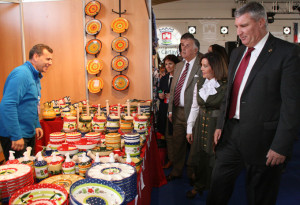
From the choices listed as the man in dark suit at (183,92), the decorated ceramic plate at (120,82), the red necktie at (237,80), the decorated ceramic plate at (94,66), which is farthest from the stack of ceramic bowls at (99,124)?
the decorated ceramic plate at (94,66)

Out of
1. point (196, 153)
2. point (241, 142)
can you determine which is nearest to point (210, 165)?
point (196, 153)

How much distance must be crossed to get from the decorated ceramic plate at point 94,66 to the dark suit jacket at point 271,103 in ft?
9.96

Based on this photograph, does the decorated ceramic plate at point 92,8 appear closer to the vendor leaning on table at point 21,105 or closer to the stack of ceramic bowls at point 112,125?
the vendor leaning on table at point 21,105

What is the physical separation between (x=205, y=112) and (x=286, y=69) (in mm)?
1033

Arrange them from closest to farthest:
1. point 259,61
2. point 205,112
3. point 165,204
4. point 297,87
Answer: point 297,87 < point 259,61 < point 205,112 < point 165,204

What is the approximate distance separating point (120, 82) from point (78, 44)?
100 cm

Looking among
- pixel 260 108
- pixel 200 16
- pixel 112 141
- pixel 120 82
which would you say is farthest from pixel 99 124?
pixel 200 16

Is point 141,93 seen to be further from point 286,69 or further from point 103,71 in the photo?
point 286,69

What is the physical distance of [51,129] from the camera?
3.41 metres

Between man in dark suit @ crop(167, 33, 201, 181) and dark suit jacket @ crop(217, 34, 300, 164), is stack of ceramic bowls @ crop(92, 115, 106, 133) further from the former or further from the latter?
dark suit jacket @ crop(217, 34, 300, 164)

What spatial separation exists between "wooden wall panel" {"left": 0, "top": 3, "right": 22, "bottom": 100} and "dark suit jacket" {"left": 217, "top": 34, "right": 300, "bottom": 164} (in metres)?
3.45

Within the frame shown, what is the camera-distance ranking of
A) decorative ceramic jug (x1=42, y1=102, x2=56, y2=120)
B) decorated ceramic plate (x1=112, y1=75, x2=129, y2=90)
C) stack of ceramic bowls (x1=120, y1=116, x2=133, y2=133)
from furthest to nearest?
decorated ceramic plate (x1=112, y1=75, x2=129, y2=90) < decorative ceramic jug (x1=42, y1=102, x2=56, y2=120) < stack of ceramic bowls (x1=120, y1=116, x2=133, y2=133)

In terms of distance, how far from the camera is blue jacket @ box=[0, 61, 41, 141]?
1953 mm

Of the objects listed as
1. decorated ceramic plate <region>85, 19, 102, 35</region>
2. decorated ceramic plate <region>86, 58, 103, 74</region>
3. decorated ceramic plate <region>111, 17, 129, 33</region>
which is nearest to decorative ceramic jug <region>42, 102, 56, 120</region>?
decorated ceramic plate <region>86, 58, 103, 74</region>
